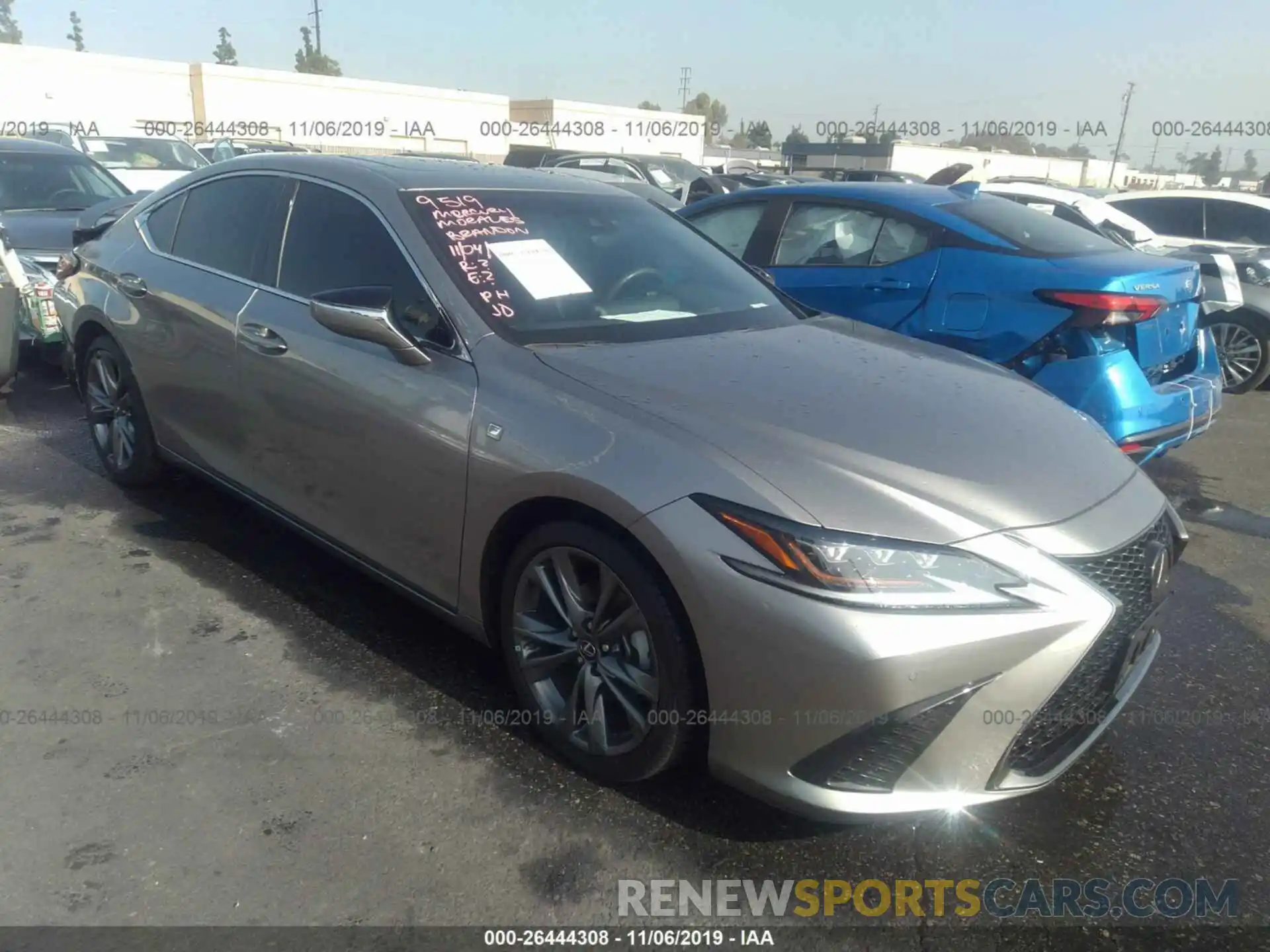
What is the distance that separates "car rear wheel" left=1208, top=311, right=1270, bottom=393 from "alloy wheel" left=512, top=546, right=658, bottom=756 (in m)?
7.07

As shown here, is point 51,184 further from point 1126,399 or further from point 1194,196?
point 1194,196

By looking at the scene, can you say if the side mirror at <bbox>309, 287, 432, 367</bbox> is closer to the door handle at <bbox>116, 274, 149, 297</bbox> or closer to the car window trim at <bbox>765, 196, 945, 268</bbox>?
the door handle at <bbox>116, 274, 149, 297</bbox>

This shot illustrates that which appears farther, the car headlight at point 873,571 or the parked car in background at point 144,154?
the parked car in background at point 144,154

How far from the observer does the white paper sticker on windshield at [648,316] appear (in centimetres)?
316

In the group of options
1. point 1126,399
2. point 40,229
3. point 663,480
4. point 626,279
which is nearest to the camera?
point 663,480

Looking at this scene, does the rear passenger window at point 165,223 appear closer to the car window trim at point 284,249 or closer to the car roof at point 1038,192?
the car window trim at point 284,249

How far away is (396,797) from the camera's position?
8.56 feet

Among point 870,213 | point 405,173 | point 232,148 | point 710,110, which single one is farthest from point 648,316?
point 710,110

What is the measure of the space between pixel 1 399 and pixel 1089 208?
8.90 meters

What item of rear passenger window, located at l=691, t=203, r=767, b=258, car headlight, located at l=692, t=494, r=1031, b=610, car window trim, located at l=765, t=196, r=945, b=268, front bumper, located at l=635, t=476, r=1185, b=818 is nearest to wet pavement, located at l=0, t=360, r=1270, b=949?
front bumper, located at l=635, t=476, r=1185, b=818

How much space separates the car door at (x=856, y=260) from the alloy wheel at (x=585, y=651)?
2936 mm

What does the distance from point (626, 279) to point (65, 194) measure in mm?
7508

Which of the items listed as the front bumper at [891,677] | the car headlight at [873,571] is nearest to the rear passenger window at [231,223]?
the front bumper at [891,677]

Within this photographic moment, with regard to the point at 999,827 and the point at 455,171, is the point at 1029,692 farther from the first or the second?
the point at 455,171
